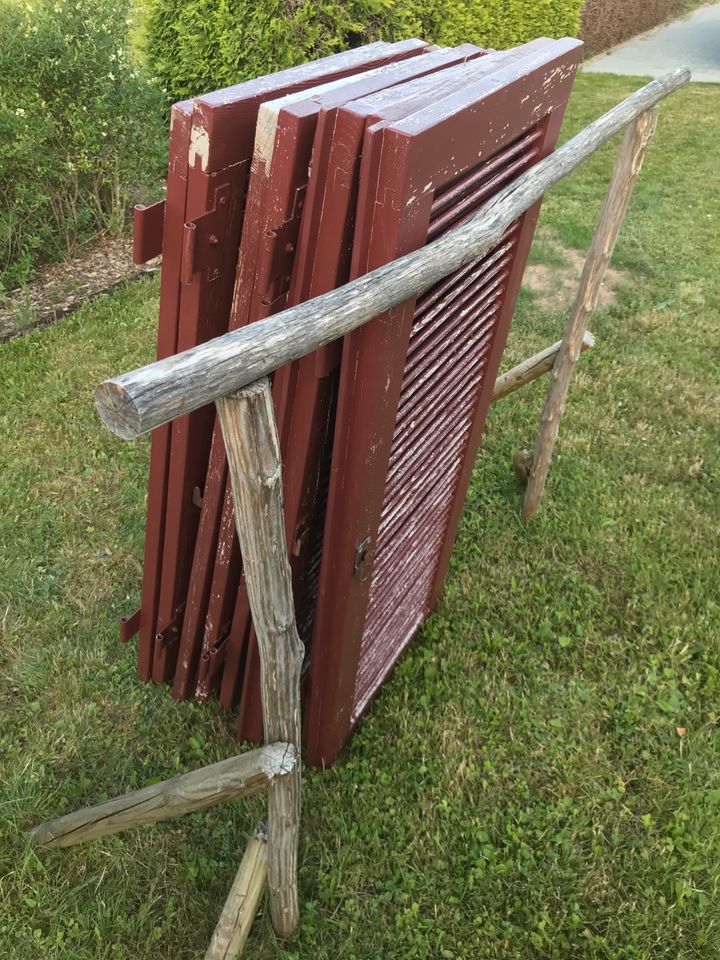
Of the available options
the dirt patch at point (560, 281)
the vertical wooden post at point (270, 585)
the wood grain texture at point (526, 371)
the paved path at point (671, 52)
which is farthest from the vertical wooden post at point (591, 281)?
the paved path at point (671, 52)

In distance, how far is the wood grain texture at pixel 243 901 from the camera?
1.94 metres

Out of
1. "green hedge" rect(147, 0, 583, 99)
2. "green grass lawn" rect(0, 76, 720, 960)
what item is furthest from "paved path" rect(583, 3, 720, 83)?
"green grass lawn" rect(0, 76, 720, 960)

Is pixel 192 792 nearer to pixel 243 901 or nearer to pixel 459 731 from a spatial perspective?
pixel 243 901

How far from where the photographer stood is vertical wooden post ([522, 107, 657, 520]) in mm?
3025

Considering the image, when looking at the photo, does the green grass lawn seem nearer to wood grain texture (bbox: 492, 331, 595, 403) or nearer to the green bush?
wood grain texture (bbox: 492, 331, 595, 403)

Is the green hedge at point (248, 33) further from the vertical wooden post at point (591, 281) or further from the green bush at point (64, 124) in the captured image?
the vertical wooden post at point (591, 281)

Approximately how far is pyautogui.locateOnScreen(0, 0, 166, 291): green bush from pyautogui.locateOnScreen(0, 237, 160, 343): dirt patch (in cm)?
13

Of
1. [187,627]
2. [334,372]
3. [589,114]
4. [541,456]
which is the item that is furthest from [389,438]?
[589,114]

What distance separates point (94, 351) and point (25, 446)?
98 centimetres

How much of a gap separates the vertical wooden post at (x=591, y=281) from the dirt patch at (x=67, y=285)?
3336 mm

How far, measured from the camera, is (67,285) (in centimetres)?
535

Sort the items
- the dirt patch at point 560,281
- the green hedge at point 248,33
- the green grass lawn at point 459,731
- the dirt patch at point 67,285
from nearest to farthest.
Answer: the green grass lawn at point 459,731 → the dirt patch at point 67,285 → the dirt patch at point 560,281 → the green hedge at point 248,33

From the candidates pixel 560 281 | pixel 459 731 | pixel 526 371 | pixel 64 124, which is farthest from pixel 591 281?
pixel 64 124

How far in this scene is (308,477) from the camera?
190 cm
